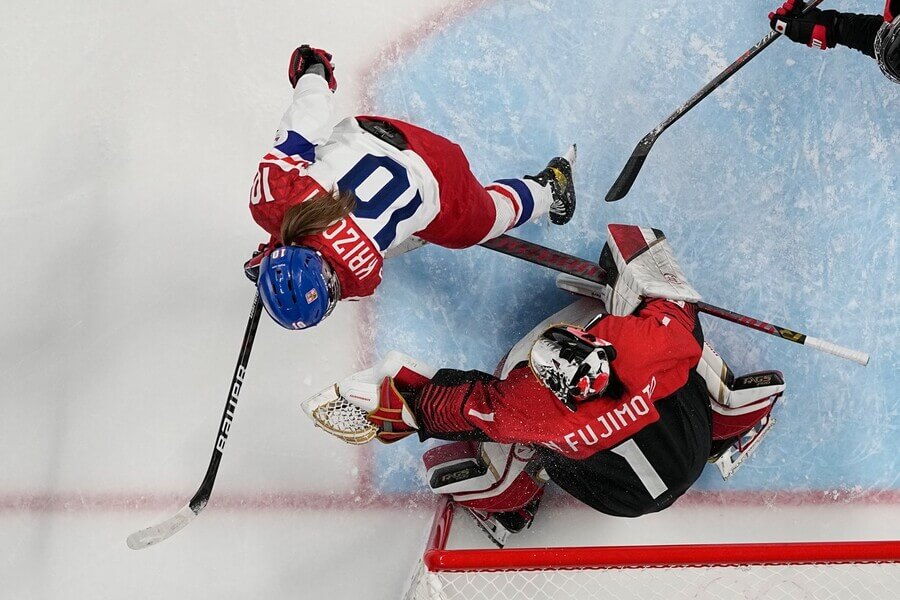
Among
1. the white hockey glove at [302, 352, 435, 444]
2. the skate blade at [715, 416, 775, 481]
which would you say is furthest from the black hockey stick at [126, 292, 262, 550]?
the skate blade at [715, 416, 775, 481]

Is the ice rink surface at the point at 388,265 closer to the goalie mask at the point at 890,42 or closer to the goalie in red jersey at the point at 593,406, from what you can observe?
the goalie in red jersey at the point at 593,406

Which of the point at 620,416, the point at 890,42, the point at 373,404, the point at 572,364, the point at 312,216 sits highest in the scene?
the point at 890,42

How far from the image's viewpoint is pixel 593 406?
6.87 ft

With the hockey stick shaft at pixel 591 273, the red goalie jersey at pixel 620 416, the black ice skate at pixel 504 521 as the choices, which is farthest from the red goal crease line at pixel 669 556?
the hockey stick shaft at pixel 591 273

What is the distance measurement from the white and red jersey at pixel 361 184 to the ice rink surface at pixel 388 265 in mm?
614

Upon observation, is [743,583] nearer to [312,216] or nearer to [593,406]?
[593,406]

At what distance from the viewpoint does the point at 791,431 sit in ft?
9.85

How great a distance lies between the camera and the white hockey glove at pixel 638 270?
2557 mm

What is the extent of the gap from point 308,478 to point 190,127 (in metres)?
1.31

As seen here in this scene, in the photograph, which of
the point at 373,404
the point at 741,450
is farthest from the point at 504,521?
the point at 741,450

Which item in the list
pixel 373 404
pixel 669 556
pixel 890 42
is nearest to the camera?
pixel 669 556

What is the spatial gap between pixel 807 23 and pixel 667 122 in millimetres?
520

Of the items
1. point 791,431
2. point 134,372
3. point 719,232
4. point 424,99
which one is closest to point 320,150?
point 424,99

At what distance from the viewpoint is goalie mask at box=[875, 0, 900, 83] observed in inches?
91.9
